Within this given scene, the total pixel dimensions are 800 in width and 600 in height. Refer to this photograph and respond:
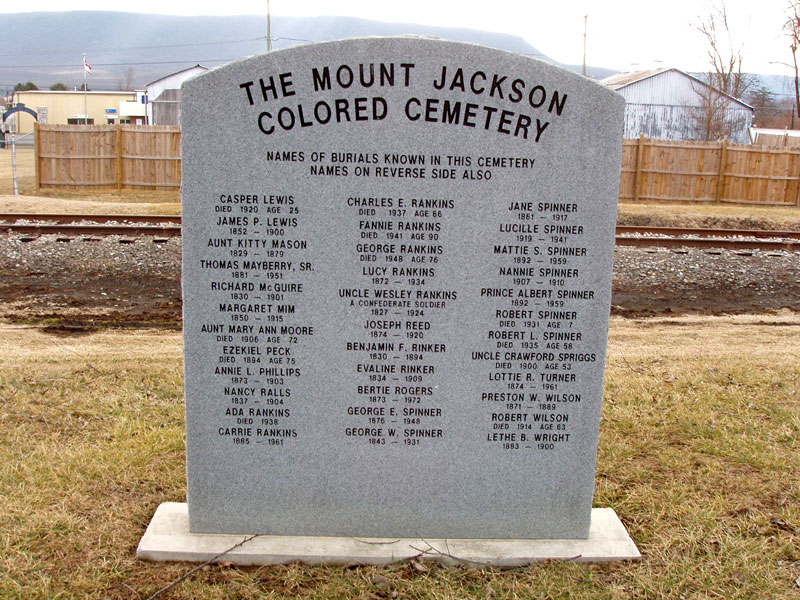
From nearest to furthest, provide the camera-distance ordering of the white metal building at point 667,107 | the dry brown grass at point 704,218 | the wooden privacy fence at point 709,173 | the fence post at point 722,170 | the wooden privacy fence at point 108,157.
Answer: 1. the dry brown grass at point 704,218
2. the wooden privacy fence at point 108,157
3. the wooden privacy fence at point 709,173
4. the fence post at point 722,170
5. the white metal building at point 667,107

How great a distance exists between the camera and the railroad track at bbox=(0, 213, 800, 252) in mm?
13203

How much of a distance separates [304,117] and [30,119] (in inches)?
3533

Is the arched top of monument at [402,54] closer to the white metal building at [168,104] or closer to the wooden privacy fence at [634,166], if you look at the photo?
the wooden privacy fence at [634,166]

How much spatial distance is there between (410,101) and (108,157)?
21.6 m

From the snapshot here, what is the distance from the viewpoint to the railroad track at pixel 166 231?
43.3 feet

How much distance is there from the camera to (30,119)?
81.3 meters

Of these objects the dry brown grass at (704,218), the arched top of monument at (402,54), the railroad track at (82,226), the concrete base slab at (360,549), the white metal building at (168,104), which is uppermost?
the white metal building at (168,104)

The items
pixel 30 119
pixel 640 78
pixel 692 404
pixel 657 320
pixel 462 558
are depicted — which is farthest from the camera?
pixel 30 119

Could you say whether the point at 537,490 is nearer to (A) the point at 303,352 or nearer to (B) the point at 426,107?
(A) the point at 303,352

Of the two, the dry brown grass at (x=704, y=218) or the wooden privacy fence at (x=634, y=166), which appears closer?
the dry brown grass at (x=704, y=218)

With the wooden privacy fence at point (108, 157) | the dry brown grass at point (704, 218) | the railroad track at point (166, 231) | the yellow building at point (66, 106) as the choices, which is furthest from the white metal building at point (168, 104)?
the dry brown grass at point (704, 218)

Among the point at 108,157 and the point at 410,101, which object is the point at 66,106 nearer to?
the point at 108,157

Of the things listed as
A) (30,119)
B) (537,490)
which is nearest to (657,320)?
(537,490)

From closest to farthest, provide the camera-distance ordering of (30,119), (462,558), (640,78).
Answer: (462,558)
(640,78)
(30,119)
